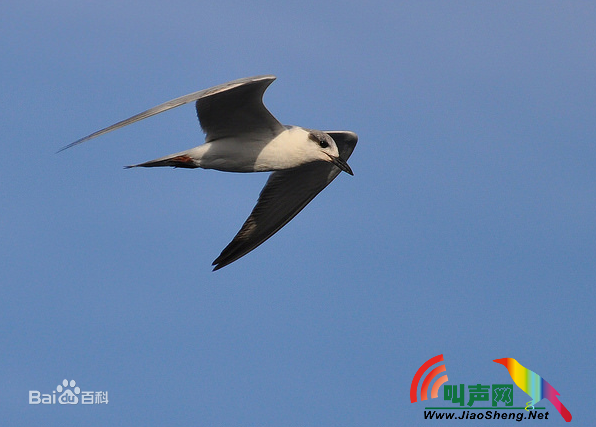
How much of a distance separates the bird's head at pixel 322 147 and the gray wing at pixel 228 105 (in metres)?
0.54

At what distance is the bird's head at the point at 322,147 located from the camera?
668 inches

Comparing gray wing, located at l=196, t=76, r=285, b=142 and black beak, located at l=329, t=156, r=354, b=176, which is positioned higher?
gray wing, located at l=196, t=76, r=285, b=142

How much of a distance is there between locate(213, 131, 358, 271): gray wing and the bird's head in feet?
6.35

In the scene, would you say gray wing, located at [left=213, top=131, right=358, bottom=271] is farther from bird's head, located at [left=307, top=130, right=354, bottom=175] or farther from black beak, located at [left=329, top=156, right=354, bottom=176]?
bird's head, located at [left=307, top=130, right=354, bottom=175]

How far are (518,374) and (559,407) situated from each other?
3.79 ft

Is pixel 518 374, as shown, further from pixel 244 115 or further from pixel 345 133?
pixel 244 115

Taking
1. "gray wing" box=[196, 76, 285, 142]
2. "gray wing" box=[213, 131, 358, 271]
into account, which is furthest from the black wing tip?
"gray wing" box=[196, 76, 285, 142]

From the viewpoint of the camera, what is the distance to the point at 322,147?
56.1 ft

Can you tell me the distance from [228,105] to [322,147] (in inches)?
71.4

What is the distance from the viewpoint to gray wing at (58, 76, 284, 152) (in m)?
14.3

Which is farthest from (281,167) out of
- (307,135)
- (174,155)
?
(174,155)

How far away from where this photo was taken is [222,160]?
16953 millimetres

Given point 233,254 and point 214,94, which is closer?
point 214,94

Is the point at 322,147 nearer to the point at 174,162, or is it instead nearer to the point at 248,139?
the point at 248,139
